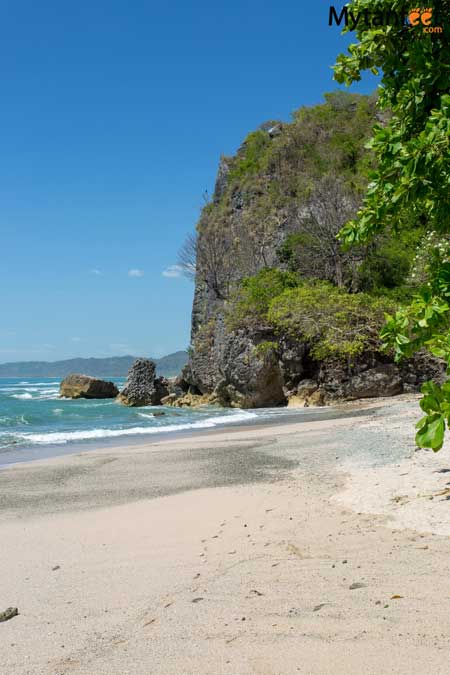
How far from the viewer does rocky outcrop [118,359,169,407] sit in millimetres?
34469

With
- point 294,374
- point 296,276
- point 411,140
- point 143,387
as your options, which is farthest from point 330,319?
point 411,140

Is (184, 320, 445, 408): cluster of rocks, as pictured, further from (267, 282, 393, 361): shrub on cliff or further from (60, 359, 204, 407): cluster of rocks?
(60, 359, 204, 407): cluster of rocks

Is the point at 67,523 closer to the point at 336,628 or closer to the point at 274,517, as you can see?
the point at 274,517

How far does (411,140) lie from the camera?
3178 millimetres

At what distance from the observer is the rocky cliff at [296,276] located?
24000 millimetres

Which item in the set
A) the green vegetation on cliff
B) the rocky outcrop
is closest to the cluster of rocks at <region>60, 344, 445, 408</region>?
the rocky outcrop

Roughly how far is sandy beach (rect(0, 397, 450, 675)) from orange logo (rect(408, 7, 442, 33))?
3.51 meters

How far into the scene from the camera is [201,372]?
107ft

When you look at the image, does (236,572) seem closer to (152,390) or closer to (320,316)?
(320,316)

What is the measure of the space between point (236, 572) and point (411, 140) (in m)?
3.18

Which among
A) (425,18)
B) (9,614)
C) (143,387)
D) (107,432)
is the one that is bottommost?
(9,614)

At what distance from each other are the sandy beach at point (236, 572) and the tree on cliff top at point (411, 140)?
1395mm

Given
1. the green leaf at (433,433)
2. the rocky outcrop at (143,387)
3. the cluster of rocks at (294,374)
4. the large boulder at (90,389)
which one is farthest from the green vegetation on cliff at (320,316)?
the green leaf at (433,433)

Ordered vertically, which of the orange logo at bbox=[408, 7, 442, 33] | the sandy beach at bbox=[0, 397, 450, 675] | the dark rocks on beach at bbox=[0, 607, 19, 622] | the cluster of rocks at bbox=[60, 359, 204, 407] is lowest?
the dark rocks on beach at bbox=[0, 607, 19, 622]
